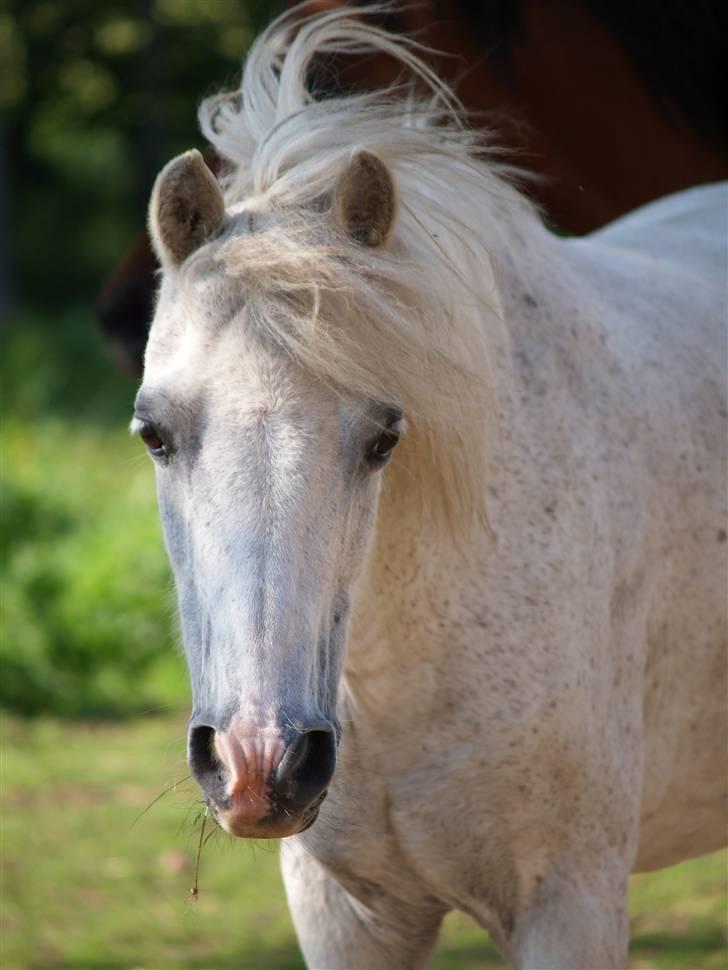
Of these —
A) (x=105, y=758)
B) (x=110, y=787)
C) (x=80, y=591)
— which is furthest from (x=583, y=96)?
(x=80, y=591)

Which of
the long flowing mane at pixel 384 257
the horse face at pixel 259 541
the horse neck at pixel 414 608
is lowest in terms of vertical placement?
the horse neck at pixel 414 608

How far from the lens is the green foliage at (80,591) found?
6844 mm

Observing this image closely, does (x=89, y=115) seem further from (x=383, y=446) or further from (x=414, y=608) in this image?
(x=383, y=446)

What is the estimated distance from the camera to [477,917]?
2.54 meters

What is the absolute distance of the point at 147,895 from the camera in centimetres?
491

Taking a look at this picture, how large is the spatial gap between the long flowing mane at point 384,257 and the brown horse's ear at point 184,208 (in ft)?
0.15

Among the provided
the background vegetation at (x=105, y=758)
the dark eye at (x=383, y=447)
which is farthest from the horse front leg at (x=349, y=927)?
the dark eye at (x=383, y=447)

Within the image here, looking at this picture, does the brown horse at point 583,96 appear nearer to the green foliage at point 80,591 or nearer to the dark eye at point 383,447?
the dark eye at point 383,447

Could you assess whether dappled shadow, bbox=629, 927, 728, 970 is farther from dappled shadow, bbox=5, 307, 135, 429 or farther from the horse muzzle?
dappled shadow, bbox=5, 307, 135, 429

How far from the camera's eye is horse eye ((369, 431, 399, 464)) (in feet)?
6.95

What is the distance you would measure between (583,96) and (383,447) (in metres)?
2.05

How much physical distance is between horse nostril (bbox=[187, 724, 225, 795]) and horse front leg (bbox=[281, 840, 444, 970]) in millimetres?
755

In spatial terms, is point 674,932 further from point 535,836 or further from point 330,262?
point 330,262

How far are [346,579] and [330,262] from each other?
0.48m
